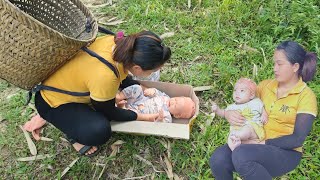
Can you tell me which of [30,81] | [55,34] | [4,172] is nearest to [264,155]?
[55,34]

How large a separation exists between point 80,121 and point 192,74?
122 cm

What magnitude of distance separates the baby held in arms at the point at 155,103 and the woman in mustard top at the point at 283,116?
47.1 inches

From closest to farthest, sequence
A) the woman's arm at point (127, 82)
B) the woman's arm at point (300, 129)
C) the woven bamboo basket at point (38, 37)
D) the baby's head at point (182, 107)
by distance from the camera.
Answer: the woman's arm at point (300, 129) → the woven bamboo basket at point (38, 37) → the baby's head at point (182, 107) → the woman's arm at point (127, 82)

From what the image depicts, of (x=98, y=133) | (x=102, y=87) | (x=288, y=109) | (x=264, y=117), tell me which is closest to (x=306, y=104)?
(x=288, y=109)

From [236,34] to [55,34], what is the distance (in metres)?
2.04

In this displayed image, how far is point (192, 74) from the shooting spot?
12.0 feet

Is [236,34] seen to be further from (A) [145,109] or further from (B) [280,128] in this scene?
(B) [280,128]

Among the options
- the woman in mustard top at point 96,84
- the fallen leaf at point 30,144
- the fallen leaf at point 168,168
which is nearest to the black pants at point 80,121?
the woman in mustard top at point 96,84

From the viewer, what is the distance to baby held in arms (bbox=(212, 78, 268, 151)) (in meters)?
1.92

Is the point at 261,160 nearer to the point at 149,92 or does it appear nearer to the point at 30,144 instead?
the point at 149,92

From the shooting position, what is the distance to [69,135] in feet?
9.81

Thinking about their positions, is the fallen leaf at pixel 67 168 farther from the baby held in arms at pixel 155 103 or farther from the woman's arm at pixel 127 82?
the woman's arm at pixel 127 82

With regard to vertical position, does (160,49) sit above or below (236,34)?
above

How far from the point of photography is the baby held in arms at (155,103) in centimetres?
322
